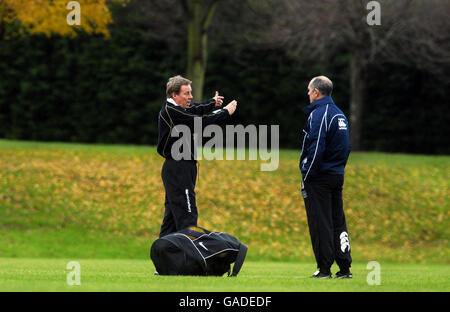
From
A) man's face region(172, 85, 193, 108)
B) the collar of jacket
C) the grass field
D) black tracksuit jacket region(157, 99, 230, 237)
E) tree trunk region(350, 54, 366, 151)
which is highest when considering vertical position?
tree trunk region(350, 54, 366, 151)

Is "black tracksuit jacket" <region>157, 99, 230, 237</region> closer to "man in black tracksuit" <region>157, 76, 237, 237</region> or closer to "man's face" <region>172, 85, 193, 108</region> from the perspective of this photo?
"man in black tracksuit" <region>157, 76, 237, 237</region>

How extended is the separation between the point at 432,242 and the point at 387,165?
4727 millimetres

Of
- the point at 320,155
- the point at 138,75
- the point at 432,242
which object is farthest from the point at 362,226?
the point at 138,75

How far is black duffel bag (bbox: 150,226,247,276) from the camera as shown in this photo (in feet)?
30.9

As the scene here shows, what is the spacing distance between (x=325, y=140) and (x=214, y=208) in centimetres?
1091

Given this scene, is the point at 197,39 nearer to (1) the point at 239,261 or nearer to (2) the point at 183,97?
(2) the point at 183,97

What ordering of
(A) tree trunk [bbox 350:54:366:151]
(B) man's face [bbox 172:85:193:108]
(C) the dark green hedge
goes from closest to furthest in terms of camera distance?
(B) man's face [bbox 172:85:193:108] < (A) tree trunk [bbox 350:54:366:151] < (C) the dark green hedge

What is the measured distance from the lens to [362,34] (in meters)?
27.4

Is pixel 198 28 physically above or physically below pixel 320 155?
above

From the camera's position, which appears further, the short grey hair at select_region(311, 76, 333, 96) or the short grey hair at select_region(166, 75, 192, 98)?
the short grey hair at select_region(166, 75, 192, 98)

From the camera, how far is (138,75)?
32688 mm

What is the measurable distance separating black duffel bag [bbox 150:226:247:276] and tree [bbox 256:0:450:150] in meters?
17.7

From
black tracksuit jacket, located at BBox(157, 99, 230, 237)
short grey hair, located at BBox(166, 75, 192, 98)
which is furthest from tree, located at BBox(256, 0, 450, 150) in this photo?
black tracksuit jacket, located at BBox(157, 99, 230, 237)
